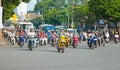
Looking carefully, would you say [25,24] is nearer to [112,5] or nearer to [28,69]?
[112,5]

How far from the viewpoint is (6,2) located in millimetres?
45438

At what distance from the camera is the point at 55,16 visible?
119 metres

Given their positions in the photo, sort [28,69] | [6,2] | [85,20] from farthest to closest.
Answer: [85,20] < [6,2] < [28,69]

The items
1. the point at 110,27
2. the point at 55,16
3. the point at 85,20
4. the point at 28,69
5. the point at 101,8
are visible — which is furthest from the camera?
the point at 55,16

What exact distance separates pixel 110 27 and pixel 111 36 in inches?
590

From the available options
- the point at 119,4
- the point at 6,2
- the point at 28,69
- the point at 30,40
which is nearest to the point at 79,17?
the point at 119,4

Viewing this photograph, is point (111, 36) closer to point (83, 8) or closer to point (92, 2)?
point (92, 2)

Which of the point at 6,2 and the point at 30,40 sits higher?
the point at 6,2

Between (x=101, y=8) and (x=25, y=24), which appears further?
(x=25, y=24)

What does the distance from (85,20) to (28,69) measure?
67.1 meters

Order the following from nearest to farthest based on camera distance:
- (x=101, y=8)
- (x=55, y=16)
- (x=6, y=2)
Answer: (x=6, y=2)
(x=101, y=8)
(x=55, y=16)

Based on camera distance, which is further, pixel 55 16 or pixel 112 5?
pixel 55 16

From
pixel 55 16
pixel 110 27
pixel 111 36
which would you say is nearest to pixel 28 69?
pixel 111 36

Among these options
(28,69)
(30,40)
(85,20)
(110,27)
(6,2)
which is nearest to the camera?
(28,69)
